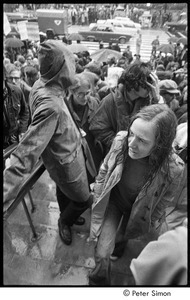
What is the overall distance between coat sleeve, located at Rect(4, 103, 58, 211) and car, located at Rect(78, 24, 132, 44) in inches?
817

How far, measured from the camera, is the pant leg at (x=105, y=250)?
2.03 meters

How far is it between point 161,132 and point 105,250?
1.07m

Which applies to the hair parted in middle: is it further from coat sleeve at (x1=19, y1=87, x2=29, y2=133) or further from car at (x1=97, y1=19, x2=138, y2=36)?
Answer: car at (x1=97, y1=19, x2=138, y2=36)

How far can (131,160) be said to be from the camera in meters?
1.91

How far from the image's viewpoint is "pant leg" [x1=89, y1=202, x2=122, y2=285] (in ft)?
6.66

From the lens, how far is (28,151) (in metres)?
1.66

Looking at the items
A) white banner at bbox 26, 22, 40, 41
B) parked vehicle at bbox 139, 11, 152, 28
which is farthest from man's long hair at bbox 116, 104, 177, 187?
parked vehicle at bbox 139, 11, 152, 28

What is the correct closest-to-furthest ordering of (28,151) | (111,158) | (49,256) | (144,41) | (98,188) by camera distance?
(28,151) < (111,158) < (98,188) < (49,256) < (144,41)

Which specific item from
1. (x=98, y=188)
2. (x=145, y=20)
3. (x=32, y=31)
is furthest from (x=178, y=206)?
(x=145, y=20)

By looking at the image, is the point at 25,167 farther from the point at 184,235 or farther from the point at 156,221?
the point at 156,221

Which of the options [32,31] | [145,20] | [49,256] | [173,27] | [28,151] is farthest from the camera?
[145,20]

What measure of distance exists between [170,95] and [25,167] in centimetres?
261

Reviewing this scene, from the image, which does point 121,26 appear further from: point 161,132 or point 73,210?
point 161,132

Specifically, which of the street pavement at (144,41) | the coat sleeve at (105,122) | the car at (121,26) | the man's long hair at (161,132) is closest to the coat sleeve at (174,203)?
the man's long hair at (161,132)
